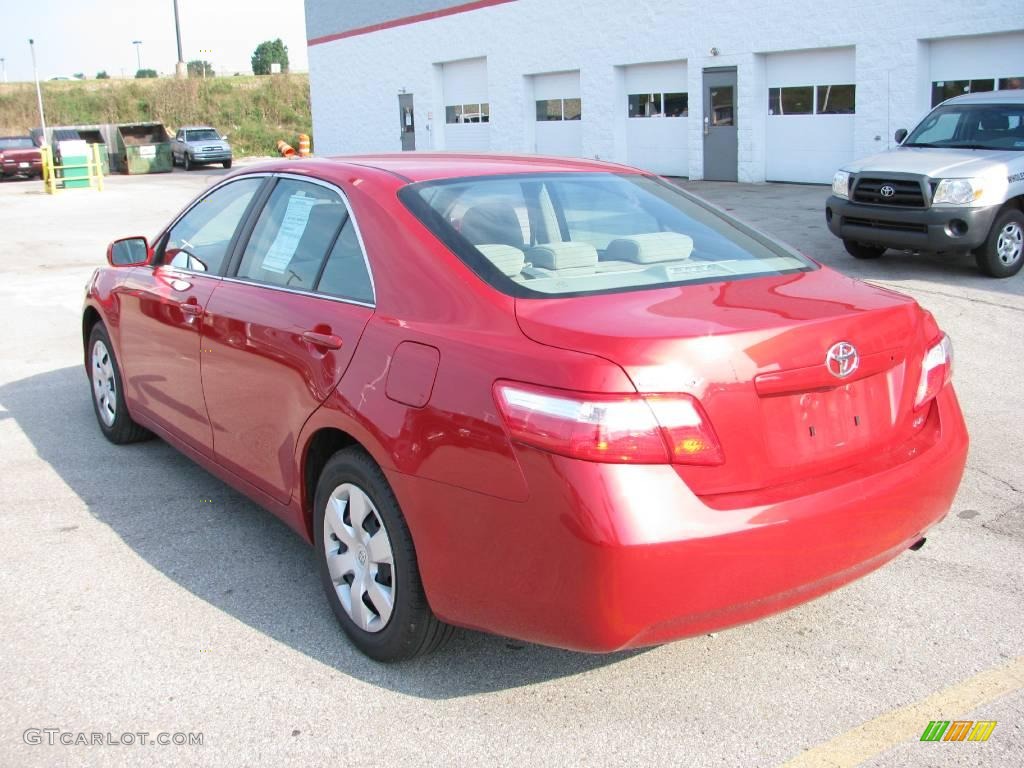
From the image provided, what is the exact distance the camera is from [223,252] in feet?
15.4

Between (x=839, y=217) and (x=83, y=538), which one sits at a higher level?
(x=839, y=217)

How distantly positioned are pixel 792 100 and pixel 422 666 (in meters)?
20.4

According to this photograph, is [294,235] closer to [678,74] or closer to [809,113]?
[809,113]

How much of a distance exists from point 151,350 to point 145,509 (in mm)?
761

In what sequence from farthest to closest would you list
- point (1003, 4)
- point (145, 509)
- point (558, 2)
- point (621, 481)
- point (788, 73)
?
point (558, 2)
point (788, 73)
point (1003, 4)
point (145, 509)
point (621, 481)

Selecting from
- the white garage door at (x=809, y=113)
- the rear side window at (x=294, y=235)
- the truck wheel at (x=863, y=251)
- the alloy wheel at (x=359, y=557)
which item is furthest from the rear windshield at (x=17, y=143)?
the alloy wheel at (x=359, y=557)

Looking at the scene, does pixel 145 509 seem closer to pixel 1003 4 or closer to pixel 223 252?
pixel 223 252

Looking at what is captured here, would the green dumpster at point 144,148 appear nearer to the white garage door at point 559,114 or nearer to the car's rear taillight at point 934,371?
the white garage door at point 559,114

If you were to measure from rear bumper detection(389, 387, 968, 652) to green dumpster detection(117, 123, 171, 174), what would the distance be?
40899 millimetres

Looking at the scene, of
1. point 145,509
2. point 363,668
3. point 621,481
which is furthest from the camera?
point 145,509

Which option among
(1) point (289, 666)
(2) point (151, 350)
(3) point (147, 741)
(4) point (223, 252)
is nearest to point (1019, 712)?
(1) point (289, 666)

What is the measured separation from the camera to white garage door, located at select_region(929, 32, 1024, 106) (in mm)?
17562

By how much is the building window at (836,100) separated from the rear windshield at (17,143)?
30818mm

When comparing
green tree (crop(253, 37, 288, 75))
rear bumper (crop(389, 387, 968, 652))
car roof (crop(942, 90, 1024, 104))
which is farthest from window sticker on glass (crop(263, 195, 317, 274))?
green tree (crop(253, 37, 288, 75))
